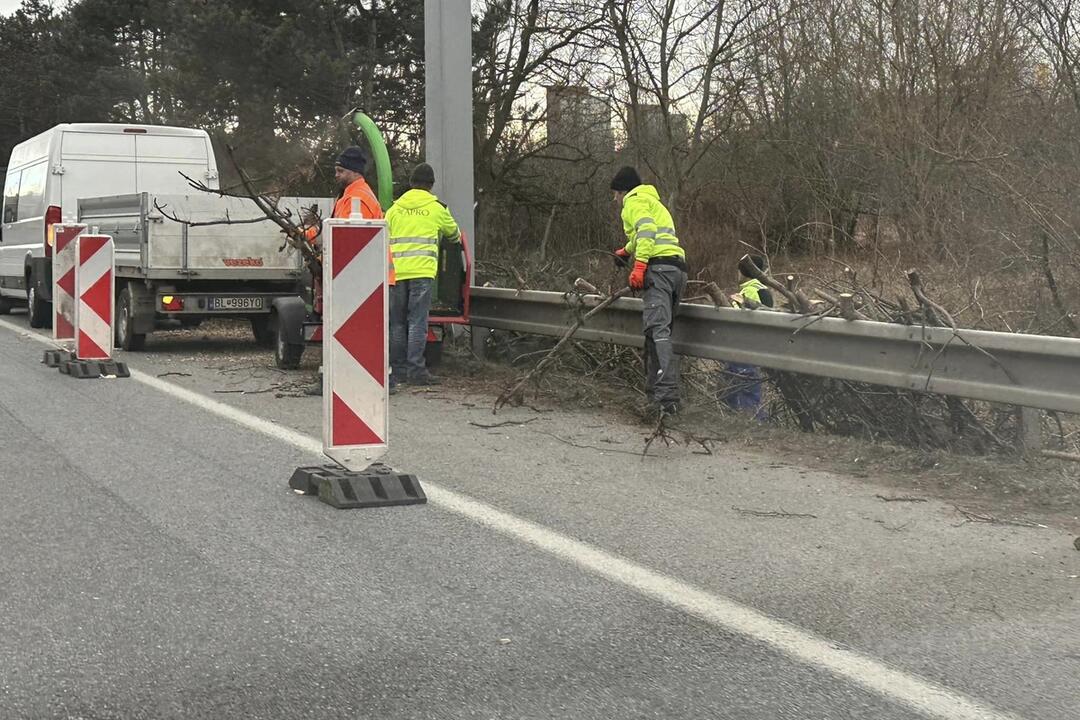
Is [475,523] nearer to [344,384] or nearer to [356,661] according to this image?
[344,384]

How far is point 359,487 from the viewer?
611cm

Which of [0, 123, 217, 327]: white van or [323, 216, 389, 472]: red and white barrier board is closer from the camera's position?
[323, 216, 389, 472]: red and white barrier board

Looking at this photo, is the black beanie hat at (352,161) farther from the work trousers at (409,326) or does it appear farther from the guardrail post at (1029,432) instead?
the guardrail post at (1029,432)

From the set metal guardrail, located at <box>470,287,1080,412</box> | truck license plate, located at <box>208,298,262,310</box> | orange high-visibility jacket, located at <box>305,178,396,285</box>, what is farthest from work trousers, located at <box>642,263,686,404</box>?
truck license plate, located at <box>208,298,262,310</box>

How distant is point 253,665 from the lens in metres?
3.81

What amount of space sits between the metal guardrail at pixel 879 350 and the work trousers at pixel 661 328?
21 centimetres

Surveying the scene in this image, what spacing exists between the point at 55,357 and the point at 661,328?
256 inches

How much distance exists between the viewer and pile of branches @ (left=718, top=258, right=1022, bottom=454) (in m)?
7.27

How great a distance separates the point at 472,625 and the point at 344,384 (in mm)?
2319

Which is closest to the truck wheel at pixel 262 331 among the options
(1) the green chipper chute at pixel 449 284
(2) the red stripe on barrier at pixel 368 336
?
(1) the green chipper chute at pixel 449 284

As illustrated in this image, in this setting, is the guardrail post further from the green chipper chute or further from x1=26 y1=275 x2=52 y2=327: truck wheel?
x1=26 y1=275 x2=52 y2=327: truck wheel

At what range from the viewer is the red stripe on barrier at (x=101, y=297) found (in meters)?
11.5

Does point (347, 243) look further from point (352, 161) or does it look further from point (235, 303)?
point (235, 303)

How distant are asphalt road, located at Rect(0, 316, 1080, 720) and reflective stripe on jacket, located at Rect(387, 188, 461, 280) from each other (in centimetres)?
338
